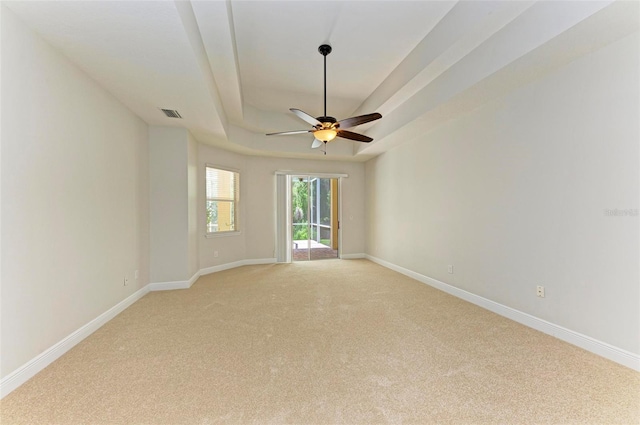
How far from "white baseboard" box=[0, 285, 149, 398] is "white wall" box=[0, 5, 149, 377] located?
5 cm

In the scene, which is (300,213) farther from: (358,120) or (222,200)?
(358,120)

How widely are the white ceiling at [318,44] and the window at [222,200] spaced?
1.08 meters

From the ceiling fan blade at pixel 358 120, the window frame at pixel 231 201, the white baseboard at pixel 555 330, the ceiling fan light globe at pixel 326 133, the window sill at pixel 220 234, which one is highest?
the ceiling fan blade at pixel 358 120

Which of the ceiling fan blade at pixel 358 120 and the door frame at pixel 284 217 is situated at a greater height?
the ceiling fan blade at pixel 358 120

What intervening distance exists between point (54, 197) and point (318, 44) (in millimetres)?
2986

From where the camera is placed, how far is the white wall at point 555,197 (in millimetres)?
2094

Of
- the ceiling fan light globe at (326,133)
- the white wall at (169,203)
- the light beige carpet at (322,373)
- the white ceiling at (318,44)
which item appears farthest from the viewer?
the white wall at (169,203)

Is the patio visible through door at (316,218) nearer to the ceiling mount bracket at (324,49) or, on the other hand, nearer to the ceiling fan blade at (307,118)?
the ceiling fan blade at (307,118)

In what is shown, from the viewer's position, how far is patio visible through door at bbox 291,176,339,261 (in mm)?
7121

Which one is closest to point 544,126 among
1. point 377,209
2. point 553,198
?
point 553,198

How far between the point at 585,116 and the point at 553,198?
2.44ft

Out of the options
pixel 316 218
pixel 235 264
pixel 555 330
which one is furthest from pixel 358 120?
pixel 316 218

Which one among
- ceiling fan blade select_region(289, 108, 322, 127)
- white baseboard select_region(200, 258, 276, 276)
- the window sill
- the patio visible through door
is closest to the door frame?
white baseboard select_region(200, 258, 276, 276)

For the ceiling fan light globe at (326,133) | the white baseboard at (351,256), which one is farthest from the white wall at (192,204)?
the white baseboard at (351,256)
